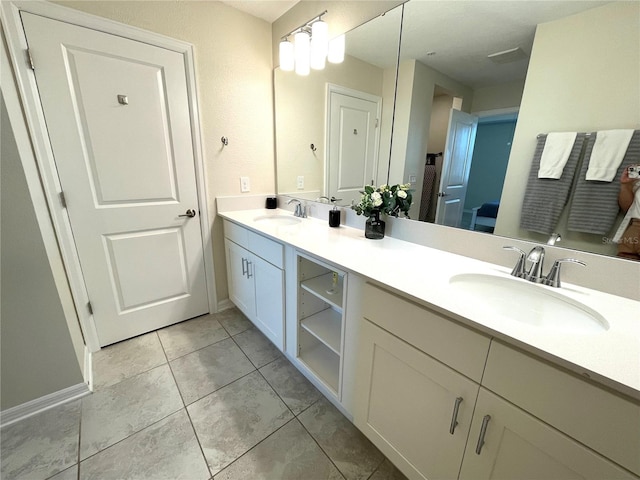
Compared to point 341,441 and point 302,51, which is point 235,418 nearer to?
point 341,441

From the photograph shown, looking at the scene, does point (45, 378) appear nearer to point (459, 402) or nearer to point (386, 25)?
point (459, 402)

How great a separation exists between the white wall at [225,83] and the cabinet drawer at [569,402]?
6.73 feet

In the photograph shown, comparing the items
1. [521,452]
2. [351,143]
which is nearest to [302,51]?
[351,143]

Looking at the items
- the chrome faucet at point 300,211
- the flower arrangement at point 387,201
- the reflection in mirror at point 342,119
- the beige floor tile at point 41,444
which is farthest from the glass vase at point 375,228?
the beige floor tile at point 41,444

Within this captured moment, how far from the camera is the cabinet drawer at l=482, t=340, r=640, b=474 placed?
1.73 ft

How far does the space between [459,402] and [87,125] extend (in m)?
2.26

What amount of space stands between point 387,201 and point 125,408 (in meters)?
1.78

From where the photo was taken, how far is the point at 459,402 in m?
0.78

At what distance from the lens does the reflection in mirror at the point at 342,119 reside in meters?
1.53

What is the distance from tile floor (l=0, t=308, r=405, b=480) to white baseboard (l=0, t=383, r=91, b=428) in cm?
3

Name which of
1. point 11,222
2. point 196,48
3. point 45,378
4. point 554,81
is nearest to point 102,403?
point 45,378

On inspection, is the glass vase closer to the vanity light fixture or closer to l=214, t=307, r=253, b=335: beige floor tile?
the vanity light fixture

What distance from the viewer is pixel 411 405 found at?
93cm

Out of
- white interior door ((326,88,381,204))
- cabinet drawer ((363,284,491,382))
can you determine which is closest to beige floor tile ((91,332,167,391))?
cabinet drawer ((363,284,491,382))
